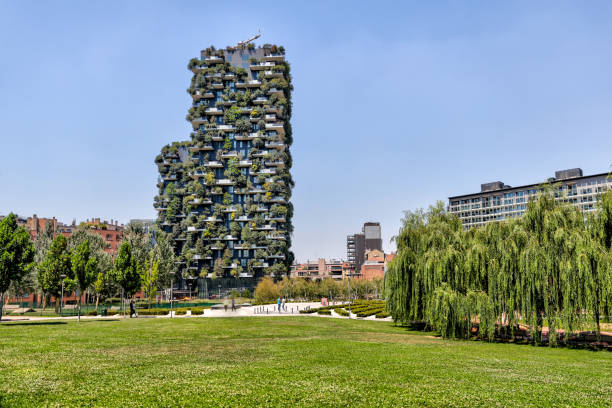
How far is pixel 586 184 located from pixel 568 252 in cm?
13180

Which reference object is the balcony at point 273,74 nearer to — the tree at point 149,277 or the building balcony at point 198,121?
the building balcony at point 198,121

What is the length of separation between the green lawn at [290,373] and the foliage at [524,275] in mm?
2006

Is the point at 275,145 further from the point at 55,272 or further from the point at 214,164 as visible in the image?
the point at 55,272

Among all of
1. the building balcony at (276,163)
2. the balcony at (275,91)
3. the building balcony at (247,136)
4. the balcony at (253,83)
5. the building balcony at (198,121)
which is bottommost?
the building balcony at (276,163)

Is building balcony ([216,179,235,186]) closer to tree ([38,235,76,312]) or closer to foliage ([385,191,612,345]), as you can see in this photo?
tree ([38,235,76,312])

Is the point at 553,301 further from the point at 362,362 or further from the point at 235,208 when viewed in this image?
the point at 235,208

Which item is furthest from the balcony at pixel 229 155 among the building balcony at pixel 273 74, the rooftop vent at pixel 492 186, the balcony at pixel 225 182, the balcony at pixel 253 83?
the rooftop vent at pixel 492 186

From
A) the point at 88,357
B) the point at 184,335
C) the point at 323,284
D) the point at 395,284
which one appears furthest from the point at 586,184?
the point at 88,357

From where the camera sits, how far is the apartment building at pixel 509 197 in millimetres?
134125

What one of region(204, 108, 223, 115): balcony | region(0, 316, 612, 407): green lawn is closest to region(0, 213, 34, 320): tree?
region(0, 316, 612, 407): green lawn

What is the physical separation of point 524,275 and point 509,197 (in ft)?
467

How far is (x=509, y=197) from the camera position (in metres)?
156

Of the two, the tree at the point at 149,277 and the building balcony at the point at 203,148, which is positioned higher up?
the building balcony at the point at 203,148

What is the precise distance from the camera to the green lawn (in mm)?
13133
